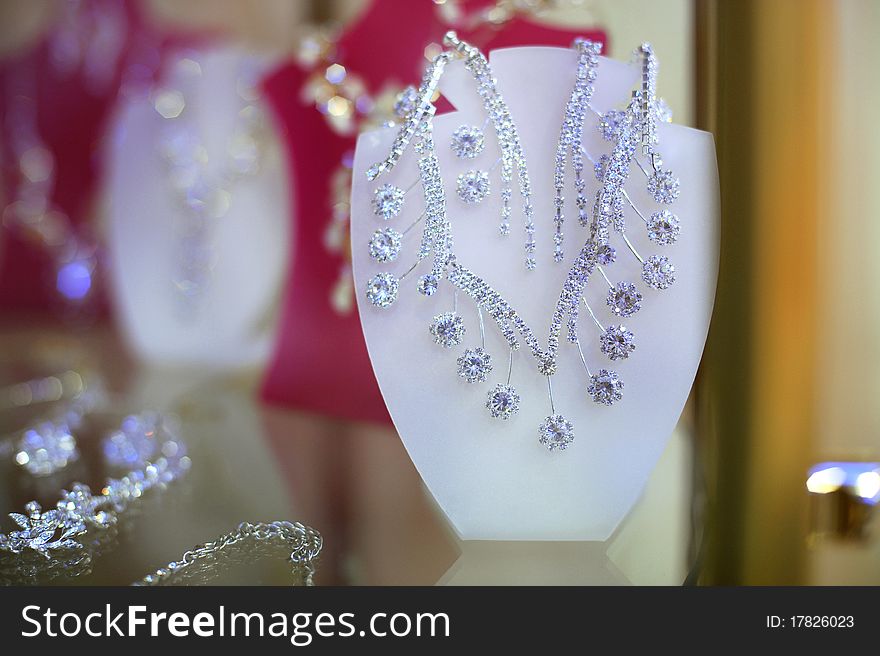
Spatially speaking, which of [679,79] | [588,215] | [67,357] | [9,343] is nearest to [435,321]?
[588,215]

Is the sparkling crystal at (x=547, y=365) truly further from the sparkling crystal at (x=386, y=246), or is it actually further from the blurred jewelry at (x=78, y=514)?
the blurred jewelry at (x=78, y=514)

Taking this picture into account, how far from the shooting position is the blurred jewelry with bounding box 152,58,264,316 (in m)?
0.92

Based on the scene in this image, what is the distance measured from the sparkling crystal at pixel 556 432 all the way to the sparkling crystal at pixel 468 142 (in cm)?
17

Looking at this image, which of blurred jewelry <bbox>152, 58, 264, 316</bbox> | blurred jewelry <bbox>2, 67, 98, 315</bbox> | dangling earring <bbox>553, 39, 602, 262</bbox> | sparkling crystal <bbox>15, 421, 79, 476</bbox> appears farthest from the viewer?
blurred jewelry <bbox>2, 67, 98, 315</bbox>

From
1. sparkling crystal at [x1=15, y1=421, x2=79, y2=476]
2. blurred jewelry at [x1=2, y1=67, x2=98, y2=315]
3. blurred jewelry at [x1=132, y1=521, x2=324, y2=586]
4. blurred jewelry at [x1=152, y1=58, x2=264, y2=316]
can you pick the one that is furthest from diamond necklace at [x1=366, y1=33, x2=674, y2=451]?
blurred jewelry at [x1=2, y1=67, x2=98, y2=315]

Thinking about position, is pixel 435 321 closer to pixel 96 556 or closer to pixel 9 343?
pixel 96 556

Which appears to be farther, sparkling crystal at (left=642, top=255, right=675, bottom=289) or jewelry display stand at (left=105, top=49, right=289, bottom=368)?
jewelry display stand at (left=105, top=49, right=289, bottom=368)

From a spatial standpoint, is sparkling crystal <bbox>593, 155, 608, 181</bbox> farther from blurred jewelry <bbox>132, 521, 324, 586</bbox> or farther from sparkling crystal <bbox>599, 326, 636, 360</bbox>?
blurred jewelry <bbox>132, 521, 324, 586</bbox>

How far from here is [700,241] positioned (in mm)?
480

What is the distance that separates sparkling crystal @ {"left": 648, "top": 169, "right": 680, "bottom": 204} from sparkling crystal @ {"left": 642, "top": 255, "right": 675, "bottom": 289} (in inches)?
1.5

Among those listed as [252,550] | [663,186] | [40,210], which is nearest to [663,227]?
[663,186]

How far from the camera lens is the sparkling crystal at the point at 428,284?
473 mm

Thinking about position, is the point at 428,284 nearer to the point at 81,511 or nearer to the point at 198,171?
the point at 81,511

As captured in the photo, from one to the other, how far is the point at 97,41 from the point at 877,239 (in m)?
1.31
